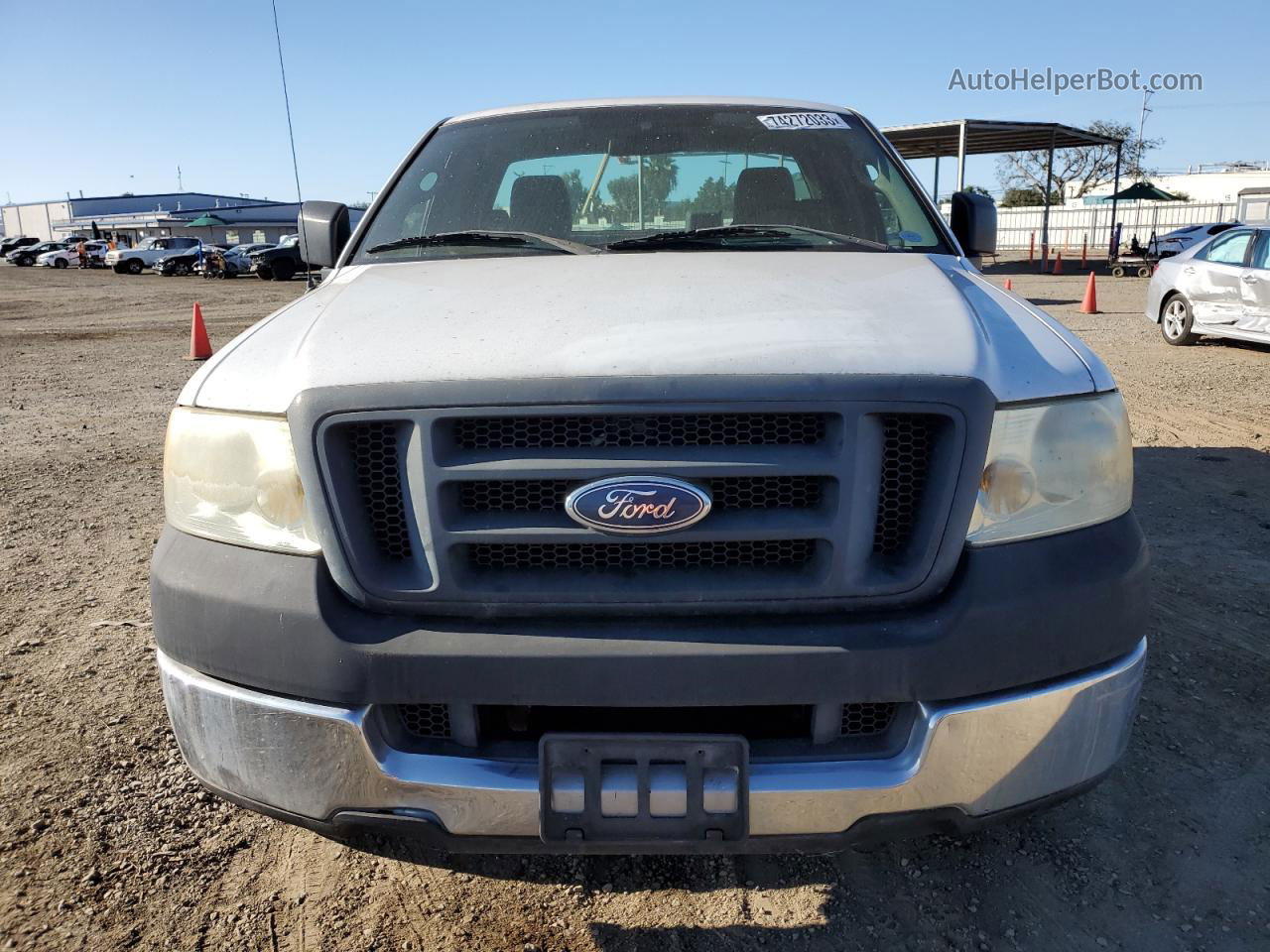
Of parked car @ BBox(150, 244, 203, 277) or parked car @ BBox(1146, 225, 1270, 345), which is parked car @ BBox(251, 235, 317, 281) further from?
parked car @ BBox(1146, 225, 1270, 345)

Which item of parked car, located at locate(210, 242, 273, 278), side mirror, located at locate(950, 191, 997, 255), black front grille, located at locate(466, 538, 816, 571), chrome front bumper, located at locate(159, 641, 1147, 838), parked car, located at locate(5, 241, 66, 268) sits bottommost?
parked car, located at locate(5, 241, 66, 268)

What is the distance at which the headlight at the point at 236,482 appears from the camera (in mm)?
1795

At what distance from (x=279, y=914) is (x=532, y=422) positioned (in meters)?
1.35

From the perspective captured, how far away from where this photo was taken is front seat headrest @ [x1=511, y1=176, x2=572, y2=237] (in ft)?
9.74

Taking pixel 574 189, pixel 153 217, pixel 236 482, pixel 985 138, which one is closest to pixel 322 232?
pixel 574 189

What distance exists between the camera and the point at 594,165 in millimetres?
3172

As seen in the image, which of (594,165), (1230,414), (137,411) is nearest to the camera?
(594,165)

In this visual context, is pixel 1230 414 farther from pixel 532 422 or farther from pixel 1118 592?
pixel 532 422

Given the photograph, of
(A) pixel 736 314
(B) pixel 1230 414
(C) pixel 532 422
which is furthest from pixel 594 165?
(B) pixel 1230 414

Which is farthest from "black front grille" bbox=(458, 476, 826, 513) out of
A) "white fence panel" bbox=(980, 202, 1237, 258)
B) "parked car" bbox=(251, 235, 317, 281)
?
"white fence panel" bbox=(980, 202, 1237, 258)

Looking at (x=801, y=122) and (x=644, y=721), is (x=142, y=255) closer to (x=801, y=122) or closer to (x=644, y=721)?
(x=801, y=122)

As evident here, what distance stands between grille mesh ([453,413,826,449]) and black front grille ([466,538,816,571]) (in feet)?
0.60

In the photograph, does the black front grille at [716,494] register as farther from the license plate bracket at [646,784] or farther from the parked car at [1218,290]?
the parked car at [1218,290]

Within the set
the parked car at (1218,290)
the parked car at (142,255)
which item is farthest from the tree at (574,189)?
the parked car at (142,255)
